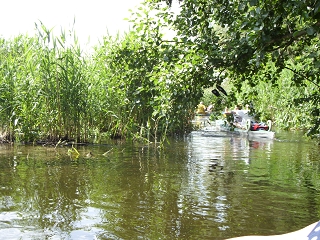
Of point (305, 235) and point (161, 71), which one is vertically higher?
point (161, 71)

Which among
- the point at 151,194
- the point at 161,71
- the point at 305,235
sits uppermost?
the point at 161,71

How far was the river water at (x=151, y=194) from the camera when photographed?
5789mm

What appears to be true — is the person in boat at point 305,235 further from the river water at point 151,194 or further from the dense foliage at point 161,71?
the river water at point 151,194

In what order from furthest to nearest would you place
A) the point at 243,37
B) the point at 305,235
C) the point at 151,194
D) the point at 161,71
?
the point at 151,194 < the point at 161,71 < the point at 243,37 < the point at 305,235

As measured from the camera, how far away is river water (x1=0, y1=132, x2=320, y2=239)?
5.79m

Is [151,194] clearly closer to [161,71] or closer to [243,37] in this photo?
[161,71]

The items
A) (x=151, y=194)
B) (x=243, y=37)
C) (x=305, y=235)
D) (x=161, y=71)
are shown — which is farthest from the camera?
(x=151, y=194)

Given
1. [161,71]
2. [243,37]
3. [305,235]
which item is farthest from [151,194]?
[305,235]

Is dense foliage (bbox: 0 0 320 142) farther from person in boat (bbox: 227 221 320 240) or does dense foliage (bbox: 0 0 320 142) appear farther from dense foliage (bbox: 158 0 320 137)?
person in boat (bbox: 227 221 320 240)

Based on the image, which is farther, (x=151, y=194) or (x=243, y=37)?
(x=151, y=194)

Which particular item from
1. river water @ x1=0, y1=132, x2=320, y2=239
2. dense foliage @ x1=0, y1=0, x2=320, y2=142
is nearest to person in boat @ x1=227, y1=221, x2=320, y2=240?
dense foliage @ x1=0, y1=0, x2=320, y2=142

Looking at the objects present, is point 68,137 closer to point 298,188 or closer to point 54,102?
point 54,102

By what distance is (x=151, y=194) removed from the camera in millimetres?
7641

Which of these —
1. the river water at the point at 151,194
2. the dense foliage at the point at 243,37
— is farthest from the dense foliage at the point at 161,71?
the river water at the point at 151,194
